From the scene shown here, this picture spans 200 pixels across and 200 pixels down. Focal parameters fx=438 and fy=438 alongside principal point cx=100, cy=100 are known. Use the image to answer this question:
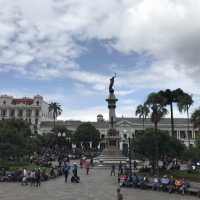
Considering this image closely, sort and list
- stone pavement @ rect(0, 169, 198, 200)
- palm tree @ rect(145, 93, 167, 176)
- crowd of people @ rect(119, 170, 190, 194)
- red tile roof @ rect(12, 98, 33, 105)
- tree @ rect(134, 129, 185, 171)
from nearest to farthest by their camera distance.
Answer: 1. stone pavement @ rect(0, 169, 198, 200)
2. crowd of people @ rect(119, 170, 190, 194)
3. tree @ rect(134, 129, 185, 171)
4. palm tree @ rect(145, 93, 167, 176)
5. red tile roof @ rect(12, 98, 33, 105)

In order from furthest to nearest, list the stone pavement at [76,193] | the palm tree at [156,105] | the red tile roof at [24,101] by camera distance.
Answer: the red tile roof at [24,101]
the palm tree at [156,105]
the stone pavement at [76,193]

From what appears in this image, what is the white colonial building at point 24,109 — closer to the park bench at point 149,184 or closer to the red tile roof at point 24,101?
the red tile roof at point 24,101

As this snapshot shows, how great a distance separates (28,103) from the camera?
165500 mm

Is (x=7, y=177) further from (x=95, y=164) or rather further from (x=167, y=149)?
(x=95, y=164)

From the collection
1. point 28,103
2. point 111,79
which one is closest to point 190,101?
point 111,79

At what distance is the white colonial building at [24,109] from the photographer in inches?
6457

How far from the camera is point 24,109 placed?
164000mm

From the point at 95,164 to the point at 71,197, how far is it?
1577 inches

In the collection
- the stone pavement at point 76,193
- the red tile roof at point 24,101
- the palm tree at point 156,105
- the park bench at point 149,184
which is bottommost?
the stone pavement at point 76,193

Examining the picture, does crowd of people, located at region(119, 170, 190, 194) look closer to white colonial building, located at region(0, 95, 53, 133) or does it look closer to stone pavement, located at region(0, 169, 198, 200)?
stone pavement, located at region(0, 169, 198, 200)

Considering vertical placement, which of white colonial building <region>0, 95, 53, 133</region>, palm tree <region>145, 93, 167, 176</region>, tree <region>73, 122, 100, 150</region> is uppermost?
white colonial building <region>0, 95, 53, 133</region>

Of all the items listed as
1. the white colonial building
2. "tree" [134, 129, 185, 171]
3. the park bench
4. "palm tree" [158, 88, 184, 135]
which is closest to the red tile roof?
the white colonial building

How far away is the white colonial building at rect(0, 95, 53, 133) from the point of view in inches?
6457

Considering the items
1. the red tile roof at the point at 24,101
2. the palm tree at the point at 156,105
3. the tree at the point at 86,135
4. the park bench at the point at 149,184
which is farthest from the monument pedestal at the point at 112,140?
the red tile roof at the point at 24,101
